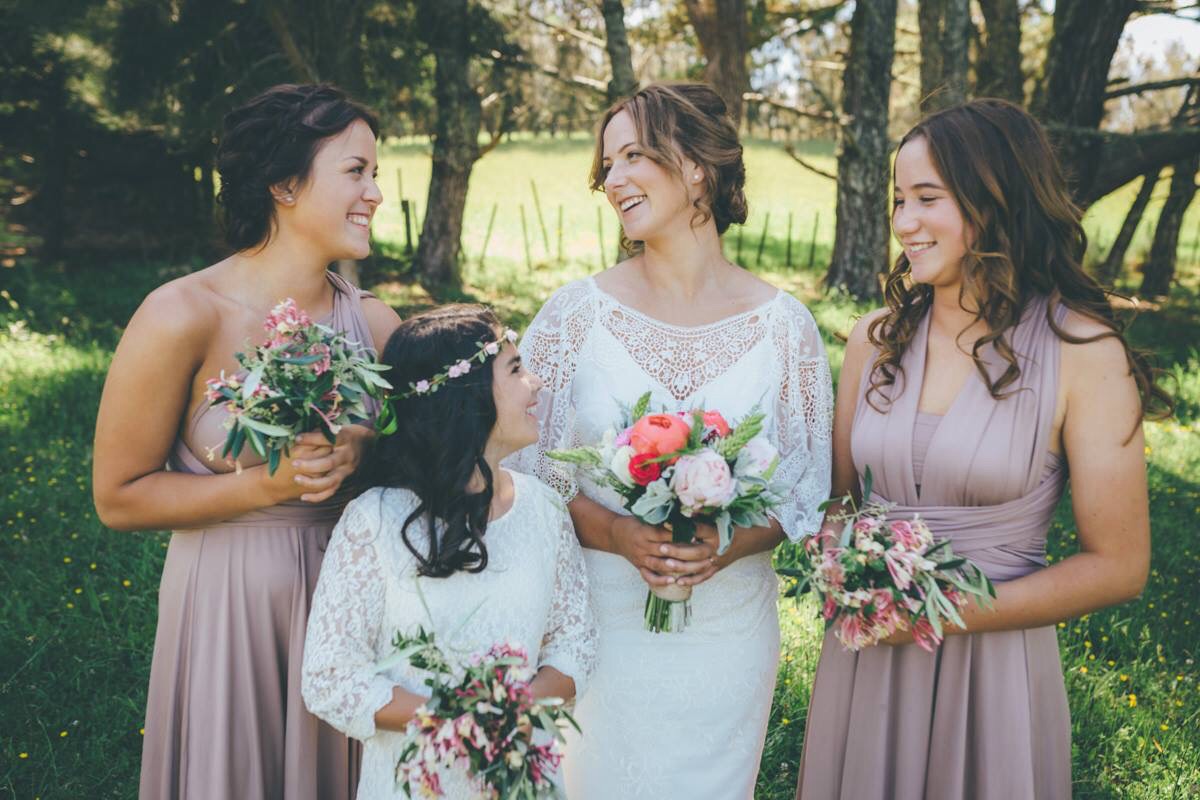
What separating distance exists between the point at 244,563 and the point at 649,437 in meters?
1.25

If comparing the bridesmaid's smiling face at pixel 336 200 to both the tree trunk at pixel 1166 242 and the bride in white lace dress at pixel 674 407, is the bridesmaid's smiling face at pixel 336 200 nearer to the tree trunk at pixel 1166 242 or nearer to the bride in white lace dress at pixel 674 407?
the bride in white lace dress at pixel 674 407

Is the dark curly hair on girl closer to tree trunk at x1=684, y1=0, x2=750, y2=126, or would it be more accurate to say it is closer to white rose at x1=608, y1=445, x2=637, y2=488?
white rose at x1=608, y1=445, x2=637, y2=488

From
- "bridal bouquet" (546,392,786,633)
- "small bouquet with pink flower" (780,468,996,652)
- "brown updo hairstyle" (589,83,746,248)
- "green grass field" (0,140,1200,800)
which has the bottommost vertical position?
"green grass field" (0,140,1200,800)

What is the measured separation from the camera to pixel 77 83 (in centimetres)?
1467

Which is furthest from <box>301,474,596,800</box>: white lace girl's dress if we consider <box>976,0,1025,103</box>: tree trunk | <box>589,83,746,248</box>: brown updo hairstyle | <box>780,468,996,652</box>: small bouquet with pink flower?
<box>976,0,1025,103</box>: tree trunk

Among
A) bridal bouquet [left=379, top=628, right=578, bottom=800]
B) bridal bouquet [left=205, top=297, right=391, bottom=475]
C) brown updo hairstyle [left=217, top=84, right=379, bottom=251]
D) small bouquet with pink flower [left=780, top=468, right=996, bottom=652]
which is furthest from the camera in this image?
brown updo hairstyle [left=217, top=84, right=379, bottom=251]

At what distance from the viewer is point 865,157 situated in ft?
41.0

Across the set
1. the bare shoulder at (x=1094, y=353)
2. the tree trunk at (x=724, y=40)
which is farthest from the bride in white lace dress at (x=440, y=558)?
the tree trunk at (x=724, y=40)

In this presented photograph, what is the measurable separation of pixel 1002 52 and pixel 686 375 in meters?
12.0

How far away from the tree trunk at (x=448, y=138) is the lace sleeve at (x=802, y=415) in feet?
33.7

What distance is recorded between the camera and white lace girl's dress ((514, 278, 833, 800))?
124 inches

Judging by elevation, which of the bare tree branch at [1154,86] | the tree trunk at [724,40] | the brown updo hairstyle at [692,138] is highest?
the tree trunk at [724,40]

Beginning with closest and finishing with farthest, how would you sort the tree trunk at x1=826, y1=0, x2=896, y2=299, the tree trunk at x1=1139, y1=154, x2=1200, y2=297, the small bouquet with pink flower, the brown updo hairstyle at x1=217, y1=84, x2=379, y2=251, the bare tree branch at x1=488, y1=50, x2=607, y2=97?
1. the small bouquet with pink flower
2. the brown updo hairstyle at x1=217, y1=84, x2=379, y2=251
3. the bare tree branch at x1=488, y1=50, x2=607, y2=97
4. the tree trunk at x1=826, y1=0, x2=896, y2=299
5. the tree trunk at x1=1139, y1=154, x2=1200, y2=297

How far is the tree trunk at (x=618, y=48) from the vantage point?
33.0 ft
